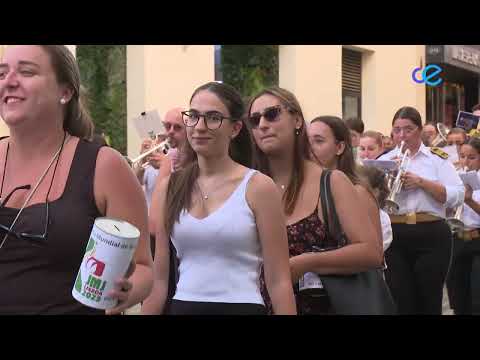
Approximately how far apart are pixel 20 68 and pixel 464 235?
20.9ft

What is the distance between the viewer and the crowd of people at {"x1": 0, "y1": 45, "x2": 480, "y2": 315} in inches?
105

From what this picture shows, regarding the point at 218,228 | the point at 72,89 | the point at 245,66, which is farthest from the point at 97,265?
the point at 245,66

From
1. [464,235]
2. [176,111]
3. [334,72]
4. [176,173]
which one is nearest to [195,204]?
[176,173]

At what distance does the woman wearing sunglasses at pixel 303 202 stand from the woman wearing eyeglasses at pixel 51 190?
131 cm

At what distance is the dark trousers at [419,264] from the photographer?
22.0 feet

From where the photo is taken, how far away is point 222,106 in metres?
3.75

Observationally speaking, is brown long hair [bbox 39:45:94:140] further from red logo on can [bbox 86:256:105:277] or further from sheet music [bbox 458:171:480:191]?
sheet music [bbox 458:171:480:191]

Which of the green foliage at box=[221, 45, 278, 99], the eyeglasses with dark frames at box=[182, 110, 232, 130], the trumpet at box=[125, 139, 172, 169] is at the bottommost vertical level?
the trumpet at box=[125, 139, 172, 169]

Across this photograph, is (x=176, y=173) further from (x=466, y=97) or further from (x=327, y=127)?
(x=466, y=97)

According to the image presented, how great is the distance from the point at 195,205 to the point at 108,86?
988 cm

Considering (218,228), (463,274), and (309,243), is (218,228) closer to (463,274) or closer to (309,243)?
(309,243)

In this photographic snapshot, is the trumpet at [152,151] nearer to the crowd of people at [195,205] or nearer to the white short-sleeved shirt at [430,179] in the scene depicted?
the crowd of people at [195,205]

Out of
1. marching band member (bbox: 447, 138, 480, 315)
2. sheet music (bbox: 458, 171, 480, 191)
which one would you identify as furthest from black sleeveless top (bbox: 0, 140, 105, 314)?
sheet music (bbox: 458, 171, 480, 191)
